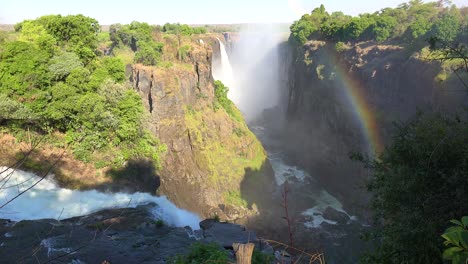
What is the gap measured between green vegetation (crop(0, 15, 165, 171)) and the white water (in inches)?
138

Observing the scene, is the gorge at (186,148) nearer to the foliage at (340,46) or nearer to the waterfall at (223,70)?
the foliage at (340,46)

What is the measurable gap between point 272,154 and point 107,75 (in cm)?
3025

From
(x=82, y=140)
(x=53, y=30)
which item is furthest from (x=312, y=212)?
(x=53, y=30)

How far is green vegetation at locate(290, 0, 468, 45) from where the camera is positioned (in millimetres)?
39812

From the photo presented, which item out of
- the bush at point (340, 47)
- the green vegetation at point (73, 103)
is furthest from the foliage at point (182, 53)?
the bush at point (340, 47)

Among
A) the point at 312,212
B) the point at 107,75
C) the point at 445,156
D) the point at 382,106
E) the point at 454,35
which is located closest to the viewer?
the point at 445,156

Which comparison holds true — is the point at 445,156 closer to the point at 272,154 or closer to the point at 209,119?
the point at 209,119

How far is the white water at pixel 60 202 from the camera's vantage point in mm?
17750

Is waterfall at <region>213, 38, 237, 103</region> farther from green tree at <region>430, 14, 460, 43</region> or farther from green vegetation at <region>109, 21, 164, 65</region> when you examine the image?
green tree at <region>430, 14, 460, 43</region>

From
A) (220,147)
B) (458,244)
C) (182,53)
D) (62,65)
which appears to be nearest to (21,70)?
(62,65)

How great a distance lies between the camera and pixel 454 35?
3850 cm

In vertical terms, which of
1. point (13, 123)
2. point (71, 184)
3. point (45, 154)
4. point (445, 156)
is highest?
point (445, 156)

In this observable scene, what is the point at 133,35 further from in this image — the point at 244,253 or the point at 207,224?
the point at 244,253

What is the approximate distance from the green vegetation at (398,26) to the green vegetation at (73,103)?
3357cm
